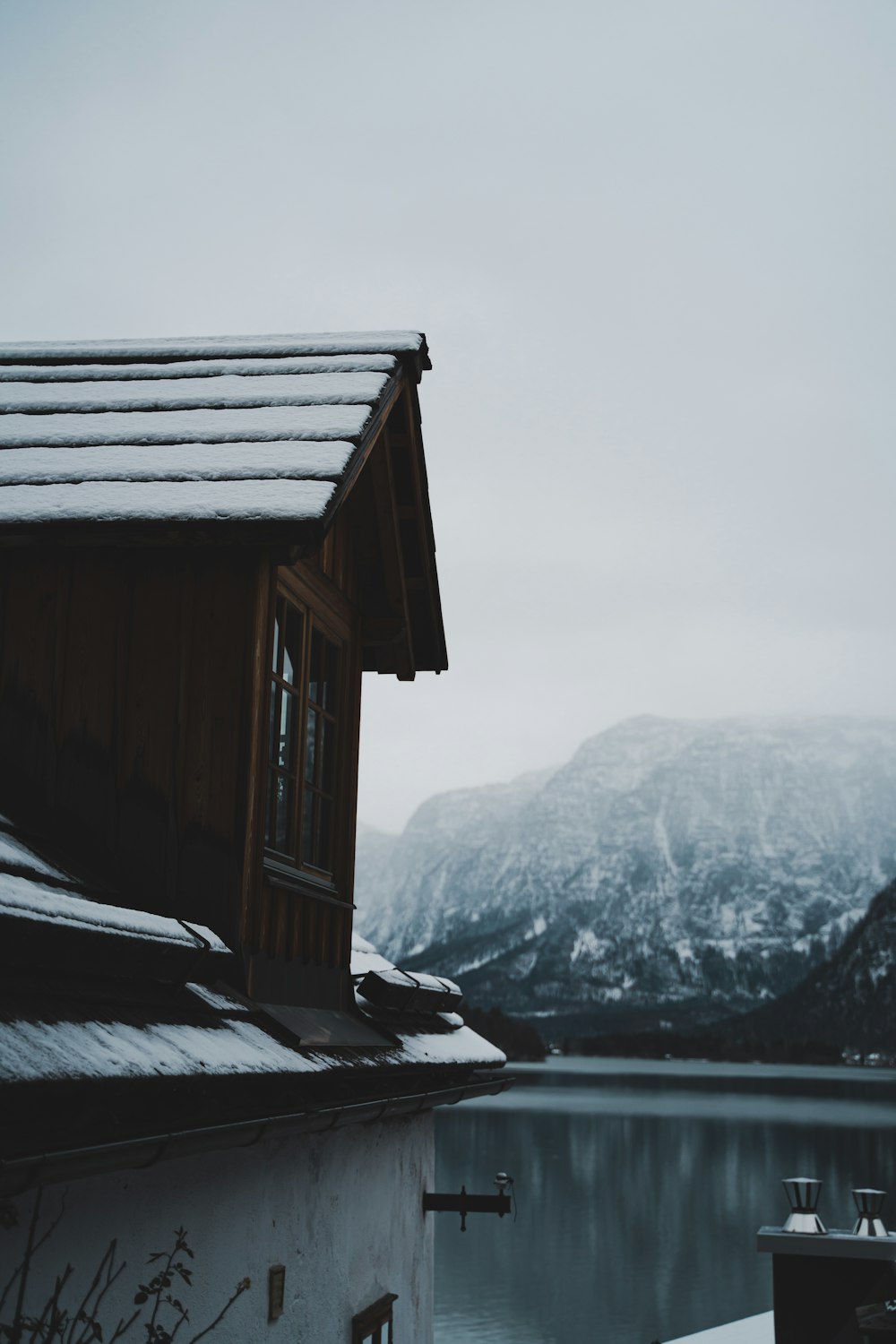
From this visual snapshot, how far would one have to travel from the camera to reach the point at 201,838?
541 cm

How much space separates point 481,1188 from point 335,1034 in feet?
185

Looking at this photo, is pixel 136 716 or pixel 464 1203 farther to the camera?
pixel 464 1203

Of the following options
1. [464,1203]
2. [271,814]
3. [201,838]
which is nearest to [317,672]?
[271,814]

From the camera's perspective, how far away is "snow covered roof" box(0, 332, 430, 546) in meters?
5.39

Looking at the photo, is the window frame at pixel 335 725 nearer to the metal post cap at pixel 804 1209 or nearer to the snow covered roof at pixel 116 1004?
the snow covered roof at pixel 116 1004

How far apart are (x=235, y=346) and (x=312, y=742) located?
7.15ft

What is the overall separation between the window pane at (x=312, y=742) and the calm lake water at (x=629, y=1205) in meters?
33.1

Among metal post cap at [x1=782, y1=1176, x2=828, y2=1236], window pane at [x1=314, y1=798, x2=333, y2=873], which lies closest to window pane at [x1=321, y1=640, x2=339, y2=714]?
window pane at [x1=314, y1=798, x2=333, y2=873]

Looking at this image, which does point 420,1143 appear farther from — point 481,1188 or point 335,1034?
point 481,1188

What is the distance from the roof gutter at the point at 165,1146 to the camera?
3.26 metres

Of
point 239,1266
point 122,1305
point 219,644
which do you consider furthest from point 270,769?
point 122,1305

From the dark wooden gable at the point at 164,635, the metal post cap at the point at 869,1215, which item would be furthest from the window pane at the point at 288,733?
the metal post cap at the point at 869,1215

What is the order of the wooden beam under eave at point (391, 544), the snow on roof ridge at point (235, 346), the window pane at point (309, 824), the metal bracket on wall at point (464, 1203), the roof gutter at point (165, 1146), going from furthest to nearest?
the metal bracket on wall at point (464, 1203)
the wooden beam under eave at point (391, 544)
the snow on roof ridge at point (235, 346)
the window pane at point (309, 824)
the roof gutter at point (165, 1146)

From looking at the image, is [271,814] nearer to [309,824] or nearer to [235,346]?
[309,824]
